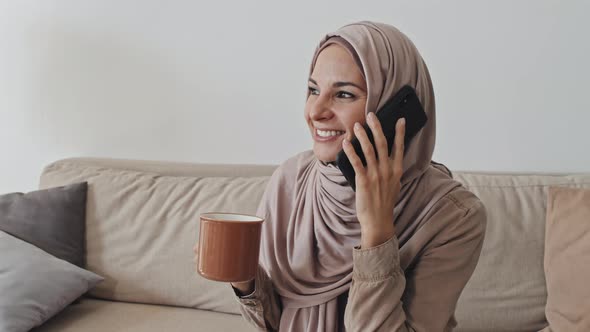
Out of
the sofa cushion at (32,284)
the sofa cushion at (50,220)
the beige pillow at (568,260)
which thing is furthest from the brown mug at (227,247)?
the sofa cushion at (50,220)

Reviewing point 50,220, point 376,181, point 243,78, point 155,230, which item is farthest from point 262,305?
point 243,78

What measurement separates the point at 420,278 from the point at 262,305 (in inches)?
13.3

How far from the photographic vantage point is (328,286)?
3.73ft

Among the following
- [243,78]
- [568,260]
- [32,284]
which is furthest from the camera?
[243,78]

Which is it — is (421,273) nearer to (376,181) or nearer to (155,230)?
(376,181)

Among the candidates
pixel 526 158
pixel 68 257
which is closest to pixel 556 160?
pixel 526 158

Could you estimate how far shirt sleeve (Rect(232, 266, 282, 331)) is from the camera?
1.14 m

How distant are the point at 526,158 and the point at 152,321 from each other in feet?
4.35

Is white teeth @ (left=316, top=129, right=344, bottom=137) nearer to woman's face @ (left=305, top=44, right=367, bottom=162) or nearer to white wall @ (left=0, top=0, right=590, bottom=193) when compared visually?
woman's face @ (left=305, top=44, right=367, bottom=162)

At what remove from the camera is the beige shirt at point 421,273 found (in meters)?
0.98

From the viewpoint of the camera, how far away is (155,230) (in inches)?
73.1

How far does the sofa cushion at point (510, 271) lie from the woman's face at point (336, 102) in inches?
31.9

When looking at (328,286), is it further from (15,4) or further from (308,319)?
(15,4)

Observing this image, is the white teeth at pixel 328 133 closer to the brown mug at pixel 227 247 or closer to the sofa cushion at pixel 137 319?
the brown mug at pixel 227 247
